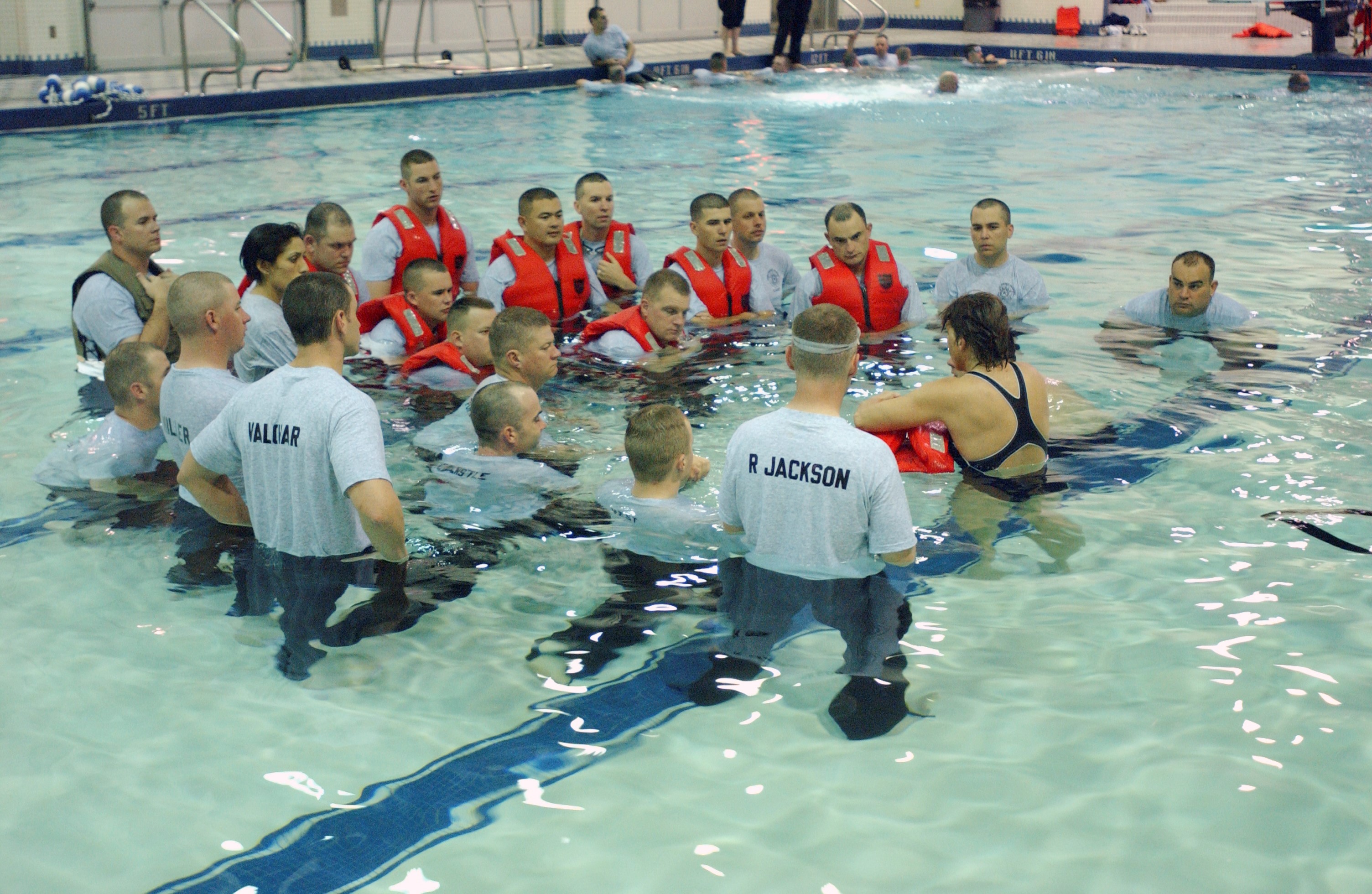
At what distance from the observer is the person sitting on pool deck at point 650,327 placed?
734cm

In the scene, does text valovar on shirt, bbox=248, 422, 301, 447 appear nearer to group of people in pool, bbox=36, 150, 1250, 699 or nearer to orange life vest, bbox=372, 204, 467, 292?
group of people in pool, bbox=36, 150, 1250, 699

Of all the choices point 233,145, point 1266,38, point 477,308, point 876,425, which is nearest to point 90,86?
point 233,145

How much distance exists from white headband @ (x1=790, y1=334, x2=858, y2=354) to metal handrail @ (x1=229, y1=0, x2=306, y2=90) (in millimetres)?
13814

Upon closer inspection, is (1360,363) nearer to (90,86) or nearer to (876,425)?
(876,425)

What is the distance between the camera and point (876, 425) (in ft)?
18.5

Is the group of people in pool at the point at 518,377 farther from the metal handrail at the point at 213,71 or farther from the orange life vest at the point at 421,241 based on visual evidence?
the metal handrail at the point at 213,71

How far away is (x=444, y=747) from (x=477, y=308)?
3053 mm

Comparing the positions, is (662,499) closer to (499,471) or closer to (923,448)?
(499,471)

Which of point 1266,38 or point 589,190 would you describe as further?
point 1266,38

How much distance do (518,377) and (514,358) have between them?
0.13m

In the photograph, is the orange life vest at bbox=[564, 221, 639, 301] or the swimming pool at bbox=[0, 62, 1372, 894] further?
the orange life vest at bbox=[564, 221, 639, 301]

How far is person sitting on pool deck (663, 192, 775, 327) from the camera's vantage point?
8258mm

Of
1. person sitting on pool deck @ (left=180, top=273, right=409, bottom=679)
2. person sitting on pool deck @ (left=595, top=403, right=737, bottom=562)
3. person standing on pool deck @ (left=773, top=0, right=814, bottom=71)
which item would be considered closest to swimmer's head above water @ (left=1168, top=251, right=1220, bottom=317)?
person sitting on pool deck @ (left=595, top=403, right=737, bottom=562)

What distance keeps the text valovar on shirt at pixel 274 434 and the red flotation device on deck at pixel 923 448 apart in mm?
2546
